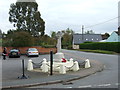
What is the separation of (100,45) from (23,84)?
39788mm

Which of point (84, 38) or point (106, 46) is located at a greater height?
point (84, 38)

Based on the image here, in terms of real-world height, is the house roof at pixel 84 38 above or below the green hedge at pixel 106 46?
above

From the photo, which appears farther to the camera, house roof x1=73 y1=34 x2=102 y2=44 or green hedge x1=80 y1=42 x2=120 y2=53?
house roof x1=73 y1=34 x2=102 y2=44

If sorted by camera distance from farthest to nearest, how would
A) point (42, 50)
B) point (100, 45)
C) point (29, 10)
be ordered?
point (100, 45) < point (29, 10) < point (42, 50)

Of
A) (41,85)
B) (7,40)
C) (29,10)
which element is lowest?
(41,85)

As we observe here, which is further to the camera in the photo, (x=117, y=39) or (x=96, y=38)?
(x=96, y=38)

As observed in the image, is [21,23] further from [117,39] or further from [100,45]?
[117,39]

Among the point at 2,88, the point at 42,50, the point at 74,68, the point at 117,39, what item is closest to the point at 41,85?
the point at 2,88

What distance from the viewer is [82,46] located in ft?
202

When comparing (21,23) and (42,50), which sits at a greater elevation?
(21,23)

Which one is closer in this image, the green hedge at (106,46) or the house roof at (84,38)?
the green hedge at (106,46)

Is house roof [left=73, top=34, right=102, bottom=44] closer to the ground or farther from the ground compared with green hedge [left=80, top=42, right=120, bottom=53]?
farther from the ground

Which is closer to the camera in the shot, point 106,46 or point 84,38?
point 106,46

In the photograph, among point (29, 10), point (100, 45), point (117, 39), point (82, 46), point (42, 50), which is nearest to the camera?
point (42, 50)
